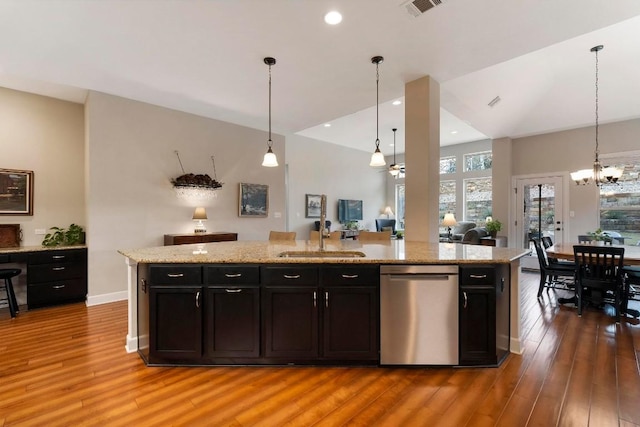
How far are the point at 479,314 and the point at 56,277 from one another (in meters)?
5.17

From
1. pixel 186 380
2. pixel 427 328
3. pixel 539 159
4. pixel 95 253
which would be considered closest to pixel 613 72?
pixel 539 159

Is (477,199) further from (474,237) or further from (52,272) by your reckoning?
(52,272)

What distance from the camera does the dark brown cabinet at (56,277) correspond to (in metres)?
4.00

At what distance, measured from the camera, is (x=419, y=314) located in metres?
2.43

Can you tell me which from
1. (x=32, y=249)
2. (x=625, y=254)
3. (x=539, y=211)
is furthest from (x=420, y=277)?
(x=539, y=211)

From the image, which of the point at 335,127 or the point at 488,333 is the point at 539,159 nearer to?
the point at 335,127

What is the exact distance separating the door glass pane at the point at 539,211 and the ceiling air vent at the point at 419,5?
614 cm

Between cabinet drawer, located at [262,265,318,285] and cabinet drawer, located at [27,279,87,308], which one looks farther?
cabinet drawer, located at [27,279,87,308]

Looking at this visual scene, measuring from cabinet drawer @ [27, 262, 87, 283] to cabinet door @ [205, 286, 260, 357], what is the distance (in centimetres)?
309

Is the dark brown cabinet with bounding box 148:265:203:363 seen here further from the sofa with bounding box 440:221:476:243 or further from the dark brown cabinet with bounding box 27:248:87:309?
the sofa with bounding box 440:221:476:243

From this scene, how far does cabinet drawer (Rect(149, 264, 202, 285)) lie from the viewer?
2.46 metres

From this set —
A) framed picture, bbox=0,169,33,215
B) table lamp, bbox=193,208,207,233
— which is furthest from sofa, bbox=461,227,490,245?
framed picture, bbox=0,169,33,215

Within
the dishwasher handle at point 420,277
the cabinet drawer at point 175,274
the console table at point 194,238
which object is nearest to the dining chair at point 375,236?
the dishwasher handle at point 420,277

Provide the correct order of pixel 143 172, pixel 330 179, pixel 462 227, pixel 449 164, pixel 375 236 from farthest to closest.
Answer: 1. pixel 449 164
2. pixel 330 179
3. pixel 462 227
4. pixel 143 172
5. pixel 375 236
